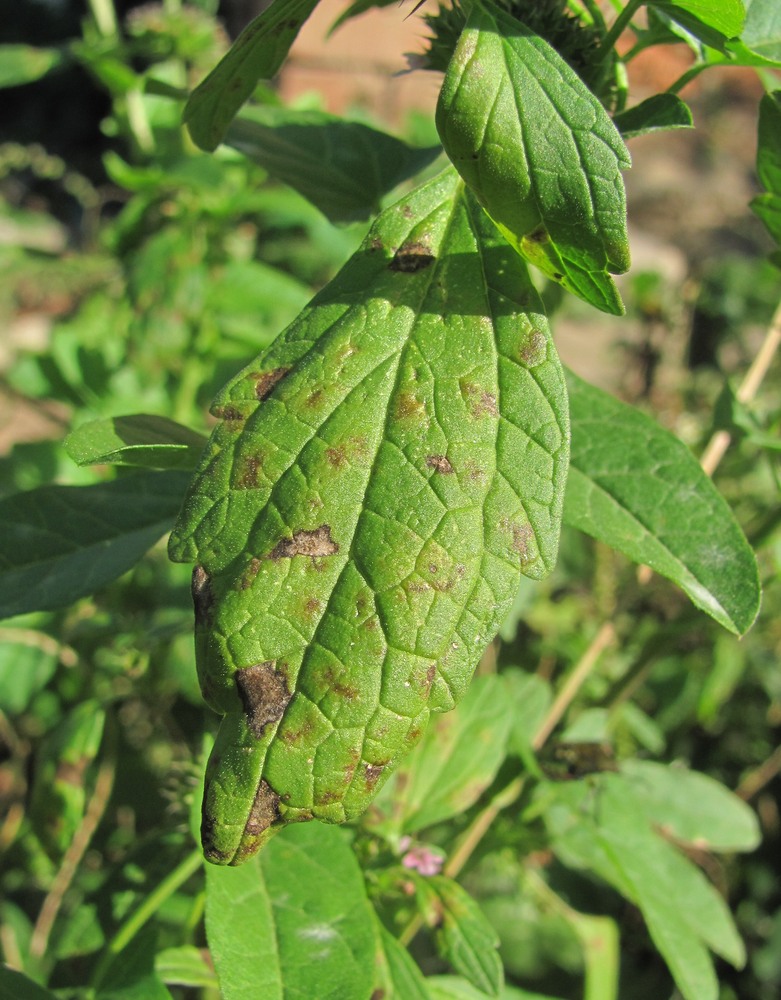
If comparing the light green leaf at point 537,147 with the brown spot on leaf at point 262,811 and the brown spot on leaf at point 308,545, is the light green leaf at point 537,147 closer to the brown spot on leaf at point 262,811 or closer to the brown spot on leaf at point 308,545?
the brown spot on leaf at point 308,545

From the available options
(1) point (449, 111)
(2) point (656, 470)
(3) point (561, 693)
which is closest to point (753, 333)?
(3) point (561, 693)

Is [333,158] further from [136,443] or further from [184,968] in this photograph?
[184,968]

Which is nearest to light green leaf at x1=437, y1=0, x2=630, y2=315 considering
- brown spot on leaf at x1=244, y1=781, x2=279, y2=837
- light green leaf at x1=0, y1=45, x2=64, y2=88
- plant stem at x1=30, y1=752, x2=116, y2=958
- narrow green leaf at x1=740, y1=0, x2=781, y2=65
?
narrow green leaf at x1=740, y1=0, x2=781, y2=65

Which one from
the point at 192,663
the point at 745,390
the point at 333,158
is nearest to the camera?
the point at 333,158

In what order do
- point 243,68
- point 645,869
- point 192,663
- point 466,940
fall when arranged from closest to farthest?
point 243,68 < point 466,940 < point 645,869 < point 192,663

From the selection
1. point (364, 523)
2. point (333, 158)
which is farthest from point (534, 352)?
point (333, 158)

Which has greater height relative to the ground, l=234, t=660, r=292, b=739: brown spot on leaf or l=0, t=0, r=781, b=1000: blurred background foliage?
l=234, t=660, r=292, b=739: brown spot on leaf

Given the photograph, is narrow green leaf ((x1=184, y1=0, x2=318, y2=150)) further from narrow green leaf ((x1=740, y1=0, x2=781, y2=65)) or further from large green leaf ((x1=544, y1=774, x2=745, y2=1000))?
large green leaf ((x1=544, y1=774, x2=745, y2=1000))
